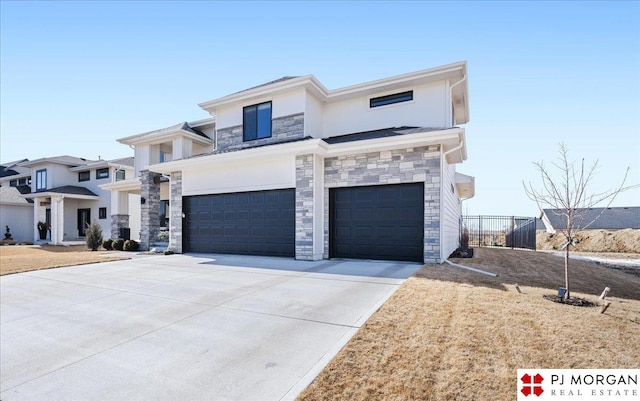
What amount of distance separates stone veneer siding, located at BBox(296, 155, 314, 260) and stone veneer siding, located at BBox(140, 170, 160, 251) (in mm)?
9975

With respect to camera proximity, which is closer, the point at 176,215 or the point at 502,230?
the point at 176,215

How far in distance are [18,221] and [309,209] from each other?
28.5 metres

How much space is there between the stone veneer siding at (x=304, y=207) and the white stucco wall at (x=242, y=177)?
1.20 ft

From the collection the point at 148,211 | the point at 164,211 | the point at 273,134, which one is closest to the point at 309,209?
the point at 273,134

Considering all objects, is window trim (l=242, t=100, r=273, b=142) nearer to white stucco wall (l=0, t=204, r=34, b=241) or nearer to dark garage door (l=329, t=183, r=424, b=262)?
dark garage door (l=329, t=183, r=424, b=262)

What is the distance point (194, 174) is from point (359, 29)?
881 centimetres

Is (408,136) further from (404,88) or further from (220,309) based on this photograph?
(220,309)

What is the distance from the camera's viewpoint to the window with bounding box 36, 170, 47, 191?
23688 mm

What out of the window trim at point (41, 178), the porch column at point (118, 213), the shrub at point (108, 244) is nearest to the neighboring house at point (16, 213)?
the window trim at point (41, 178)

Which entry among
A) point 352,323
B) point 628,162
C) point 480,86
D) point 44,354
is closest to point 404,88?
point 480,86

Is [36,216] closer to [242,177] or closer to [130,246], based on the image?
[130,246]

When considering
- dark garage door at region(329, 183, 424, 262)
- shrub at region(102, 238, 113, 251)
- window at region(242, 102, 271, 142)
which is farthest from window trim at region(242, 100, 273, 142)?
shrub at region(102, 238, 113, 251)

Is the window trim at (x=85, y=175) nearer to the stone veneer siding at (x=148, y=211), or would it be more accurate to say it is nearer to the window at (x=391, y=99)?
the stone veneer siding at (x=148, y=211)

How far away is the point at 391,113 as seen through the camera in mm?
11383
